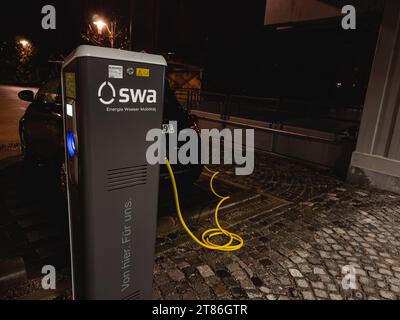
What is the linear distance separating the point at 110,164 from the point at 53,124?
9.53 ft

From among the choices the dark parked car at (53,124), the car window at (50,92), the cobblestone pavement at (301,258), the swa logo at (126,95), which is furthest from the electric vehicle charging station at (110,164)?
the car window at (50,92)

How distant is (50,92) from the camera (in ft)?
15.5

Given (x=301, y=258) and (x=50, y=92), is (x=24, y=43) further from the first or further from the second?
(x=301, y=258)

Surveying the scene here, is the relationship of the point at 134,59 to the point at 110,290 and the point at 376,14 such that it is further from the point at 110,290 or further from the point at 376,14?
the point at 376,14

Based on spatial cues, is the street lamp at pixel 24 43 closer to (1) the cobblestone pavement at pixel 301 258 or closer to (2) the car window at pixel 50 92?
(2) the car window at pixel 50 92

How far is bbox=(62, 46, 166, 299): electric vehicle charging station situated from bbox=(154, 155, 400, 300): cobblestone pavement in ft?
2.64

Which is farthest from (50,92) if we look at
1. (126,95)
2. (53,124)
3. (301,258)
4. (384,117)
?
(384,117)

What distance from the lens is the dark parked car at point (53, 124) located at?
153 inches

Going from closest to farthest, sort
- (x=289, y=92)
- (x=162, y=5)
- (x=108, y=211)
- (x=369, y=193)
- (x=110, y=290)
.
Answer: (x=108, y=211) → (x=110, y=290) → (x=369, y=193) → (x=289, y=92) → (x=162, y=5)

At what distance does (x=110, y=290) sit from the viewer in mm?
1896

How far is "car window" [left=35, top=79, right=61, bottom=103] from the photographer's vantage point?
446 centimetres

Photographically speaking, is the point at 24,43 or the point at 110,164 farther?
the point at 24,43
